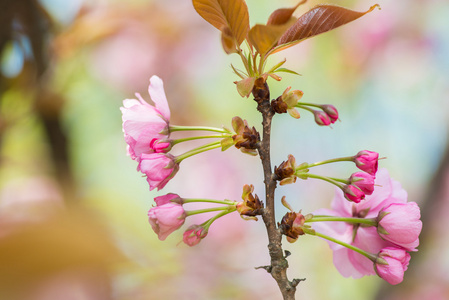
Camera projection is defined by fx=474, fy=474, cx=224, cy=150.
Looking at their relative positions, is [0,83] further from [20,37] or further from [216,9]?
[216,9]

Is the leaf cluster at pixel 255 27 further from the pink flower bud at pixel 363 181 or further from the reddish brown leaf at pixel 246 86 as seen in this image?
the pink flower bud at pixel 363 181

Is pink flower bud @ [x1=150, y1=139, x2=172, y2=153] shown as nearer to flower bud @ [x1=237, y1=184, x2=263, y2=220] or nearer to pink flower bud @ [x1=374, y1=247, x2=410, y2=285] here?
flower bud @ [x1=237, y1=184, x2=263, y2=220]

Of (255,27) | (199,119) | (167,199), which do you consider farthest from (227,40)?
(199,119)

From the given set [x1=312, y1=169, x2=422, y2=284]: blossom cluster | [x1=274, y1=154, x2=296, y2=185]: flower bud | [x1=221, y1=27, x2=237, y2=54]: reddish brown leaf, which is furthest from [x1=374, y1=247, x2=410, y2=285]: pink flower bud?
[x1=221, y1=27, x2=237, y2=54]: reddish brown leaf

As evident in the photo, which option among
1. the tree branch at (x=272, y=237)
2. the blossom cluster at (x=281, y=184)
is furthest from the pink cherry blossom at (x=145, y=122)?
the tree branch at (x=272, y=237)

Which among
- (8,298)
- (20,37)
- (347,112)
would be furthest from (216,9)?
(347,112)

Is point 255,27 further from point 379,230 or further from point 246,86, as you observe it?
point 379,230
